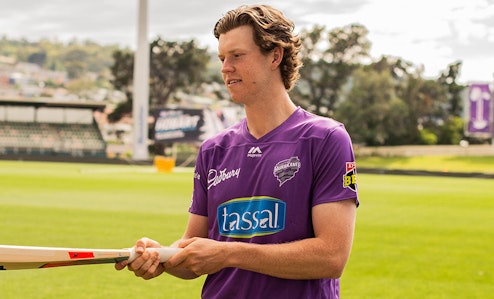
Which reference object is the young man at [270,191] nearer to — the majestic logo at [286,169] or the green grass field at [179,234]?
the majestic logo at [286,169]

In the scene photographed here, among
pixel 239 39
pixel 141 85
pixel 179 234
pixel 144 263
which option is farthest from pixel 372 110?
pixel 144 263

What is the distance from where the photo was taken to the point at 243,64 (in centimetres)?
307

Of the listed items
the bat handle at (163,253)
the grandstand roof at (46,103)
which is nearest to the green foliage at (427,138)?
the grandstand roof at (46,103)

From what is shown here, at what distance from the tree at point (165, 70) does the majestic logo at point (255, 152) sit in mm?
91700

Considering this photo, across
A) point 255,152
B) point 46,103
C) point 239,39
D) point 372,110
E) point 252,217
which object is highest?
point 239,39

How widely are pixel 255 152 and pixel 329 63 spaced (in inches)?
3522

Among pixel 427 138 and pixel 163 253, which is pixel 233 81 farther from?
pixel 427 138

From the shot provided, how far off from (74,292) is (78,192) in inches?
689

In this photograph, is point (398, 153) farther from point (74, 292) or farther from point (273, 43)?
point (273, 43)

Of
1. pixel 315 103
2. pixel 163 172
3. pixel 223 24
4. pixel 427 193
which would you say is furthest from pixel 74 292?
pixel 315 103

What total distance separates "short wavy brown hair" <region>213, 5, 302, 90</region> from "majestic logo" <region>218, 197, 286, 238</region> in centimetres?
56

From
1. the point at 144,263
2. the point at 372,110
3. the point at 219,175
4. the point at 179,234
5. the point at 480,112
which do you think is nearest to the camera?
the point at 144,263

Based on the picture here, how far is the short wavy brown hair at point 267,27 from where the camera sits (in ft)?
9.91

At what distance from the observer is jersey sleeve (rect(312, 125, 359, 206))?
2.92m
